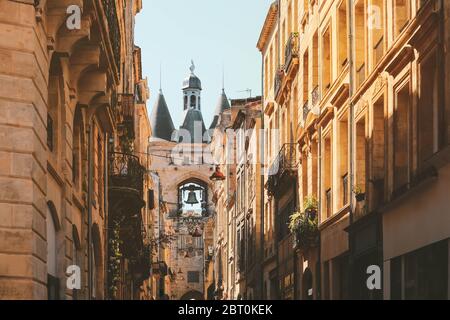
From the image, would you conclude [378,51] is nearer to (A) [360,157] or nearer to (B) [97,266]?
(A) [360,157]

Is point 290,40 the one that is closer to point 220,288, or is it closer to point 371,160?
point 371,160

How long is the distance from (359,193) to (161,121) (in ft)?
447

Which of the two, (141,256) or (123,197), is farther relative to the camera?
(141,256)

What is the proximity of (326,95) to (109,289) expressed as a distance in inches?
308

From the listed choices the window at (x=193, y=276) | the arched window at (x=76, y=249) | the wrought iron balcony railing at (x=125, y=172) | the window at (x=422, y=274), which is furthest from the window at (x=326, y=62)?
the window at (x=193, y=276)

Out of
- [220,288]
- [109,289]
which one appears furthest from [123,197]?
[220,288]

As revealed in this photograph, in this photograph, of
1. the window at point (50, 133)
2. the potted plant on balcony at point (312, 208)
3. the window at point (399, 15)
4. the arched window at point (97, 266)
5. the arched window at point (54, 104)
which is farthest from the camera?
the potted plant on balcony at point (312, 208)

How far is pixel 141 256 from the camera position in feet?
148

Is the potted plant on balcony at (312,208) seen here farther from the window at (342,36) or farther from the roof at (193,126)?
the roof at (193,126)

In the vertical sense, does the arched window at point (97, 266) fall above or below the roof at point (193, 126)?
below

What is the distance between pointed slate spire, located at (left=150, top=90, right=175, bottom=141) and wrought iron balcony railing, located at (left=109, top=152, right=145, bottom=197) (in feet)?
407

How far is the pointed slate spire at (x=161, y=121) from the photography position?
6255 inches

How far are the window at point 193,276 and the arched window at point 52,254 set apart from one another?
113 metres
